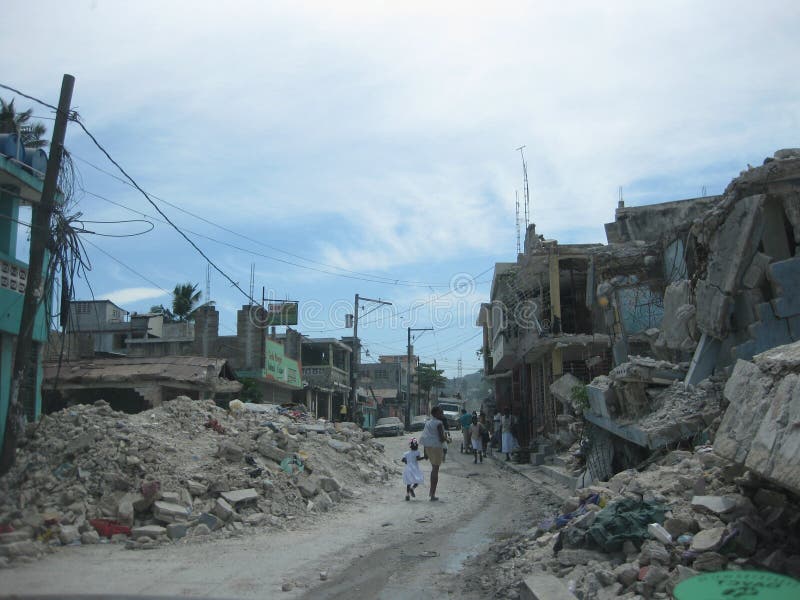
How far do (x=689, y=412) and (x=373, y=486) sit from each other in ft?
27.6

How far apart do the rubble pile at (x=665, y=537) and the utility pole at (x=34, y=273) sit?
7.33 meters

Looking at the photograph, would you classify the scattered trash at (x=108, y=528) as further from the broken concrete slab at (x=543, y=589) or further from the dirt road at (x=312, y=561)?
the broken concrete slab at (x=543, y=589)

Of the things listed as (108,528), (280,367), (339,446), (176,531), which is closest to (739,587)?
(176,531)

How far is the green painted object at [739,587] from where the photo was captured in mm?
3812

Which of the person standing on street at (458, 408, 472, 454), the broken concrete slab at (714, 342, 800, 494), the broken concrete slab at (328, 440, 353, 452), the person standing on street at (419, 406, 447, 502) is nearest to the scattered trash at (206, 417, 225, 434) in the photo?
the broken concrete slab at (328, 440, 353, 452)

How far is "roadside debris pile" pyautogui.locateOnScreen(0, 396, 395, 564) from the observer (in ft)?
28.7

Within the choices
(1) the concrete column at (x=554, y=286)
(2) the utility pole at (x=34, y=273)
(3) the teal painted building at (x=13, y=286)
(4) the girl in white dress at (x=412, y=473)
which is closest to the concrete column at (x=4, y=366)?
(3) the teal painted building at (x=13, y=286)

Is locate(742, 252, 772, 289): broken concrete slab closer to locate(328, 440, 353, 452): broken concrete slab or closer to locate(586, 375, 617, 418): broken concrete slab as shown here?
locate(586, 375, 617, 418): broken concrete slab

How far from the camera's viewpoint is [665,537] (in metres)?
5.49

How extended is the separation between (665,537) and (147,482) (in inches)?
284

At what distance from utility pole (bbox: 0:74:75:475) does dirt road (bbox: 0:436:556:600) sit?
3.00 metres

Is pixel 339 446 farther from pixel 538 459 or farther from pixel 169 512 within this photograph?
pixel 169 512

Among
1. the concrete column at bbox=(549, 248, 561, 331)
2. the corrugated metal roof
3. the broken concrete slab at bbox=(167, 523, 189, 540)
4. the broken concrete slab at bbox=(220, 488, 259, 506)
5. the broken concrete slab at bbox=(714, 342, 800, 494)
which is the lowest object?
the broken concrete slab at bbox=(167, 523, 189, 540)

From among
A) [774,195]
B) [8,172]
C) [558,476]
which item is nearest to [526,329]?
[558,476]
